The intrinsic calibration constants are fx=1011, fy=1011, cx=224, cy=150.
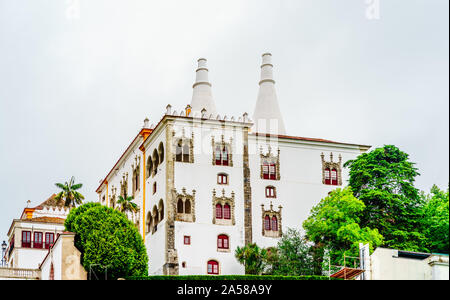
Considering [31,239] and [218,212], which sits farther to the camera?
[31,239]

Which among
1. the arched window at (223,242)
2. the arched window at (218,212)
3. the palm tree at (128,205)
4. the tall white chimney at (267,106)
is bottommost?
the arched window at (223,242)

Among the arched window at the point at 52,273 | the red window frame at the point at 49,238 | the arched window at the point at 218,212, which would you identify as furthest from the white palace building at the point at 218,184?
the red window frame at the point at 49,238

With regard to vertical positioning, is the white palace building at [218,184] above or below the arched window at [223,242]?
above

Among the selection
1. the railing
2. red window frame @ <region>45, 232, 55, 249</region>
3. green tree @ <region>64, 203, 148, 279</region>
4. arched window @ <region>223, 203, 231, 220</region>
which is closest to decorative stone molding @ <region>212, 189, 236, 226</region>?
arched window @ <region>223, 203, 231, 220</region>

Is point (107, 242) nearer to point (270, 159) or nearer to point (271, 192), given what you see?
point (271, 192)

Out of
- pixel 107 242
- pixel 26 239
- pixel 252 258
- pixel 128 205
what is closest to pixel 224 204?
pixel 252 258

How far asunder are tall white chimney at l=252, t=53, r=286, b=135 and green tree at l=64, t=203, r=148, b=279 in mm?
21925

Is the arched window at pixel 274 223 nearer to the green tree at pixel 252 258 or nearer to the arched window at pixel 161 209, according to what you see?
the green tree at pixel 252 258

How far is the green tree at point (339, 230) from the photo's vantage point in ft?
230

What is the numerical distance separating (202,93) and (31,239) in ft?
71.2

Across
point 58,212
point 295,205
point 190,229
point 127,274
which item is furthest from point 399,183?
point 58,212

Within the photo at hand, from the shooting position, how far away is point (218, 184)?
80312 millimetres

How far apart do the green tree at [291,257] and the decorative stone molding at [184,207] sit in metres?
6.81
